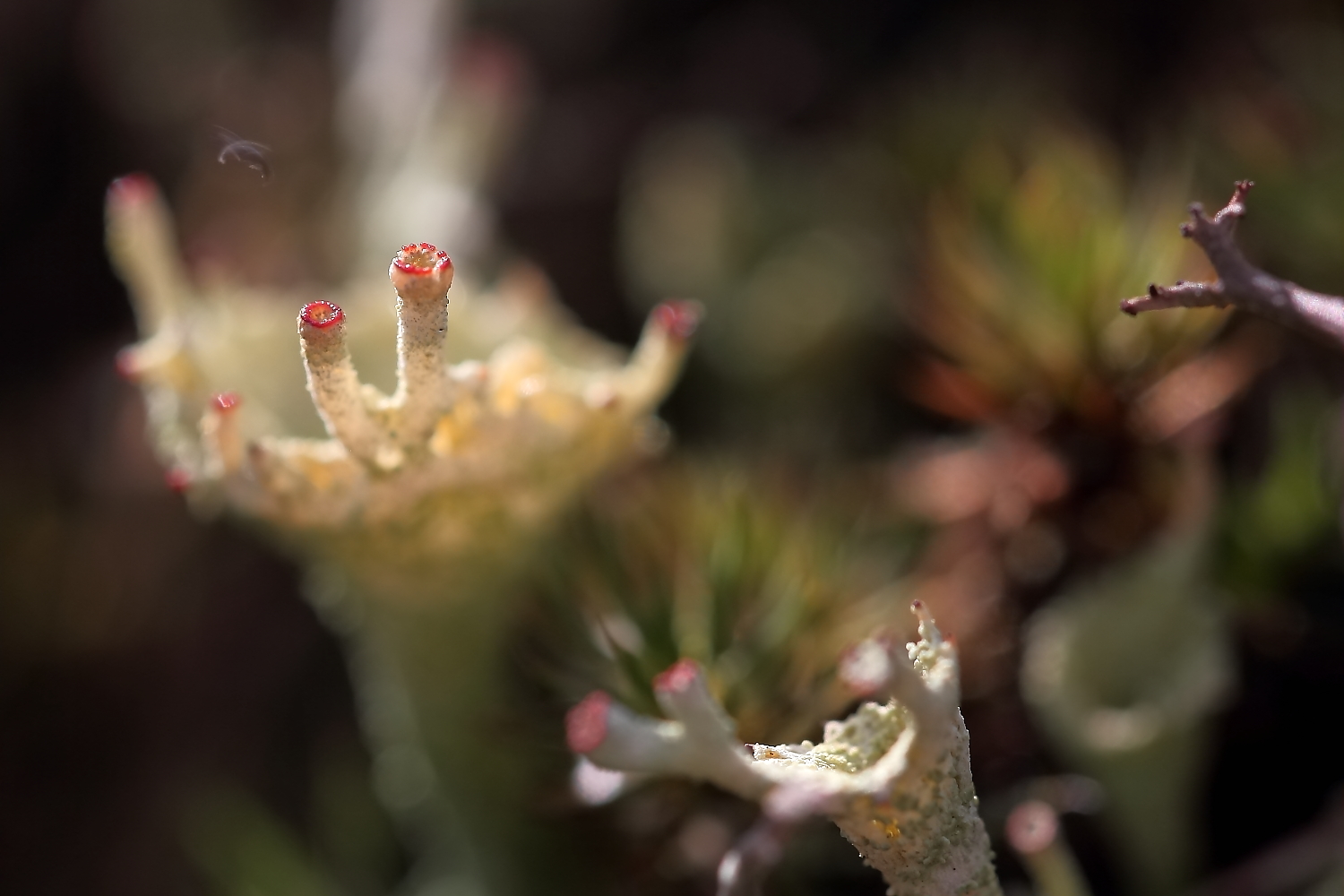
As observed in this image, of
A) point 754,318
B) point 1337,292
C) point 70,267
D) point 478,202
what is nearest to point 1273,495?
point 1337,292

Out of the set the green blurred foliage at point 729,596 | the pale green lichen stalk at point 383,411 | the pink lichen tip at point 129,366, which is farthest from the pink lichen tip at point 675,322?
the pink lichen tip at point 129,366

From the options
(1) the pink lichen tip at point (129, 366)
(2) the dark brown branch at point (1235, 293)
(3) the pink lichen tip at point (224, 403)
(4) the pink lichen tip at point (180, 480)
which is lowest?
(2) the dark brown branch at point (1235, 293)

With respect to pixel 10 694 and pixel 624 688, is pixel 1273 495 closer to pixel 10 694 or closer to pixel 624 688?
pixel 624 688

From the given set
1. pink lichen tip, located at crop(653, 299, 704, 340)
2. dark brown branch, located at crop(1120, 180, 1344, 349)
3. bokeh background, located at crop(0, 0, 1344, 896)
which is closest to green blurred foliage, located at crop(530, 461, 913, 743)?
bokeh background, located at crop(0, 0, 1344, 896)

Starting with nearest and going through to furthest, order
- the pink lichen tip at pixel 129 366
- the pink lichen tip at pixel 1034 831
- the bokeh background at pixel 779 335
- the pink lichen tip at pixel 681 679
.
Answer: the pink lichen tip at pixel 681 679
the pink lichen tip at pixel 1034 831
the pink lichen tip at pixel 129 366
the bokeh background at pixel 779 335

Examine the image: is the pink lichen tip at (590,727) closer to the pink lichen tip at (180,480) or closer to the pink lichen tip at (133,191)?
the pink lichen tip at (180,480)

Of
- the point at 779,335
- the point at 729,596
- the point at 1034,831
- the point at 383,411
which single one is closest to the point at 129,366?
the point at 383,411
